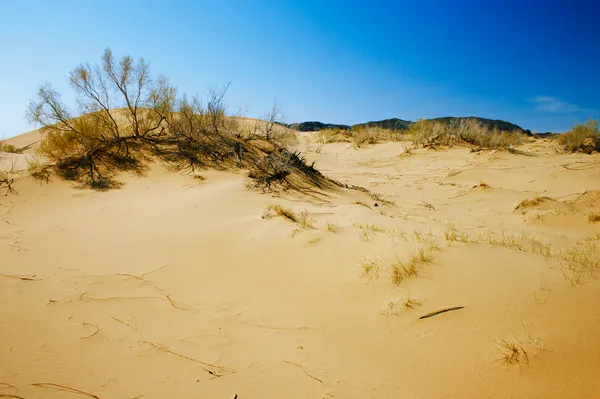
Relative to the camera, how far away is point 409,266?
229cm

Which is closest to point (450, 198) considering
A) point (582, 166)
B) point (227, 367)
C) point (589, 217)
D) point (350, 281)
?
point (589, 217)

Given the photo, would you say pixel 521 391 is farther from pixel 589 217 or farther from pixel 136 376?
pixel 589 217

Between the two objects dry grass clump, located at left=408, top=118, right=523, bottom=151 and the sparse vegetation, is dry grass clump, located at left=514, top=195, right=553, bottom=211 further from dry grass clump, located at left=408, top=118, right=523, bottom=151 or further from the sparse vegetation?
dry grass clump, located at left=408, top=118, right=523, bottom=151

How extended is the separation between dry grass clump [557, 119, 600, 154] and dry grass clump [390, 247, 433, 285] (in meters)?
15.8

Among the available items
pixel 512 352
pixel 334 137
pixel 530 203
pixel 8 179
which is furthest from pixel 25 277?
pixel 334 137

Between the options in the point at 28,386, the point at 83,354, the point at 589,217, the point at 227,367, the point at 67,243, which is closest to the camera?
the point at 28,386

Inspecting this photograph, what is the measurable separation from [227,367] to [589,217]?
19.4 ft

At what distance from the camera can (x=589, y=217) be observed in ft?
14.8

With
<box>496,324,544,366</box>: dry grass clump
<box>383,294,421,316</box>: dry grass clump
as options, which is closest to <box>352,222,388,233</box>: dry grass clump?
<box>383,294,421,316</box>: dry grass clump

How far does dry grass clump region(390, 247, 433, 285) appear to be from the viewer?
226 cm

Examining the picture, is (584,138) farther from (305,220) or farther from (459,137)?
(305,220)

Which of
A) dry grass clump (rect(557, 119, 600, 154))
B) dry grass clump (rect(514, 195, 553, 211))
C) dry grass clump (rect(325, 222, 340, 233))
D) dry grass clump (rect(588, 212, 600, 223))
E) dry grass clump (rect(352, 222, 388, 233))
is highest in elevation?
dry grass clump (rect(557, 119, 600, 154))

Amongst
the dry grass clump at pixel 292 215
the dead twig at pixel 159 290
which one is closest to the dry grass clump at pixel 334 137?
the dry grass clump at pixel 292 215

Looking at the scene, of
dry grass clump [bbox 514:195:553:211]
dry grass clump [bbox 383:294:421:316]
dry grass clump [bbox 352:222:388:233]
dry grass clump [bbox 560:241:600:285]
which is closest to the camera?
dry grass clump [bbox 560:241:600:285]
